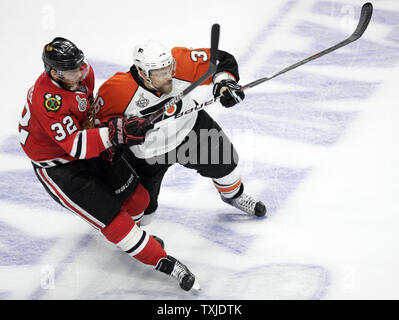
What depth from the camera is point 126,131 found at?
8.54 ft

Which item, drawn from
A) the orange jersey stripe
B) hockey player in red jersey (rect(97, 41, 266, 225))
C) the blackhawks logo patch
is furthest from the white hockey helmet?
the blackhawks logo patch

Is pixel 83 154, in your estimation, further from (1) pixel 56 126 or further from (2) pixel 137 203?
(2) pixel 137 203

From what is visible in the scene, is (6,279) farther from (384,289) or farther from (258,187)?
(384,289)

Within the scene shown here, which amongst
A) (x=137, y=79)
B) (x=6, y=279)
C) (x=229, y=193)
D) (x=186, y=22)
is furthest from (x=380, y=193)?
(x=186, y=22)

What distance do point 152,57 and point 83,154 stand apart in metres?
0.52

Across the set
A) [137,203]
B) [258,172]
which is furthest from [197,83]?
[258,172]

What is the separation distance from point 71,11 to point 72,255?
2814 millimetres

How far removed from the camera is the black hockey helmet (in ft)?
8.32

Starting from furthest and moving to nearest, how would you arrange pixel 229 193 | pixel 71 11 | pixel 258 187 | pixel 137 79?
1. pixel 71 11
2. pixel 258 187
3. pixel 229 193
4. pixel 137 79

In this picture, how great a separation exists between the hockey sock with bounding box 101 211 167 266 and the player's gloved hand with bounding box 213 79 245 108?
72 cm

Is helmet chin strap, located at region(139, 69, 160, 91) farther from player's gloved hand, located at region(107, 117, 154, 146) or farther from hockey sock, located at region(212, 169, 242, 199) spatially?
hockey sock, located at region(212, 169, 242, 199)

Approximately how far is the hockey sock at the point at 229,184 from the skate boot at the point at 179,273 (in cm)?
56

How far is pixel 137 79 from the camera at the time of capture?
9.34 ft

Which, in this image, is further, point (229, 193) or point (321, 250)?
point (229, 193)
